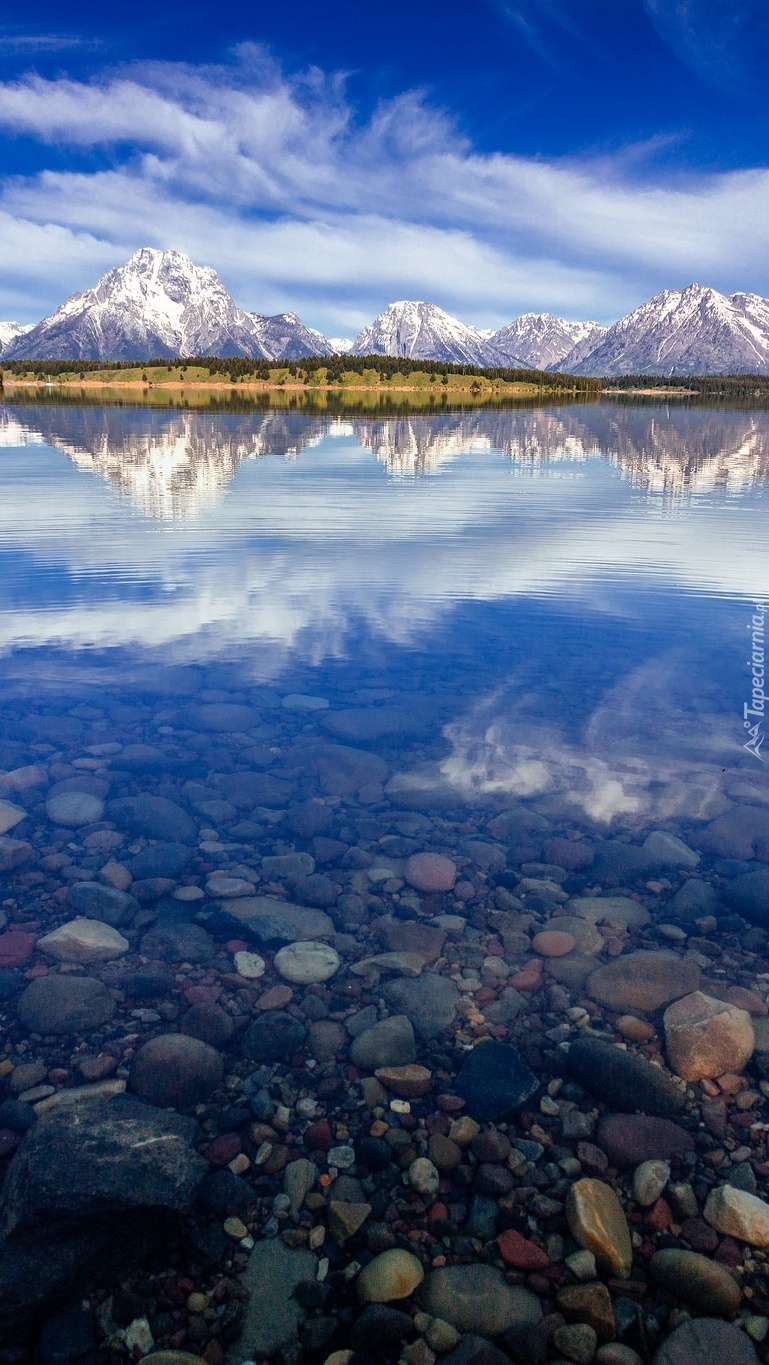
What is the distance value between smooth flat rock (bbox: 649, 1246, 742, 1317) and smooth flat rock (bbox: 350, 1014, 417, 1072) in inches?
115

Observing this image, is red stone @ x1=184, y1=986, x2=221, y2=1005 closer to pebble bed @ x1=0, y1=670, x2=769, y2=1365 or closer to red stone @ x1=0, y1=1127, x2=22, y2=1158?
pebble bed @ x1=0, y1=670, x2=769, y2=1365

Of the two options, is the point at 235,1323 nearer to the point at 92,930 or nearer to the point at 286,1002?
the point at 286,1002

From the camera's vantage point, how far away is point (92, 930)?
9.89 m

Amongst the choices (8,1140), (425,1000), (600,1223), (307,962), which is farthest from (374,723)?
(600,1223)

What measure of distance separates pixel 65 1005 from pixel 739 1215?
6.99 meters

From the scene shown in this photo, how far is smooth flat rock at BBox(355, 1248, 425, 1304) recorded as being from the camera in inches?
226

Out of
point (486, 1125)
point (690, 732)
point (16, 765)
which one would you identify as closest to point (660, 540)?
point (690, 732)

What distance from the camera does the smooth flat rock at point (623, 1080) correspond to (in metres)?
7.50

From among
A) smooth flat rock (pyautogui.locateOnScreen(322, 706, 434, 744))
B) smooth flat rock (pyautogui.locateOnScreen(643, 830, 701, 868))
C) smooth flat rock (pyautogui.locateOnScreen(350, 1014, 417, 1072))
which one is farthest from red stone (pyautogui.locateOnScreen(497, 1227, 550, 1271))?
smooth flat rock (pyautogui.locateOnScreen(322, 706, 434, 744))

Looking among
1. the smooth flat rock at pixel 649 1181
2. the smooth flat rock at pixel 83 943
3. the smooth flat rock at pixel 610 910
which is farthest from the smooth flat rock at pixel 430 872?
the smooth flat rock at pixel 649 1181

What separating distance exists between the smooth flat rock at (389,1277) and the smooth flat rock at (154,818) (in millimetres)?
7085

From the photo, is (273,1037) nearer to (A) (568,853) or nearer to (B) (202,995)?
A: (B) (202,995)

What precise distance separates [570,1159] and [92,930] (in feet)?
20.8

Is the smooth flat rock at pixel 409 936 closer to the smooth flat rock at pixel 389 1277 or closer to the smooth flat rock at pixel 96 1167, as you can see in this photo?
the smooth flat rock at pixel 96 1167
